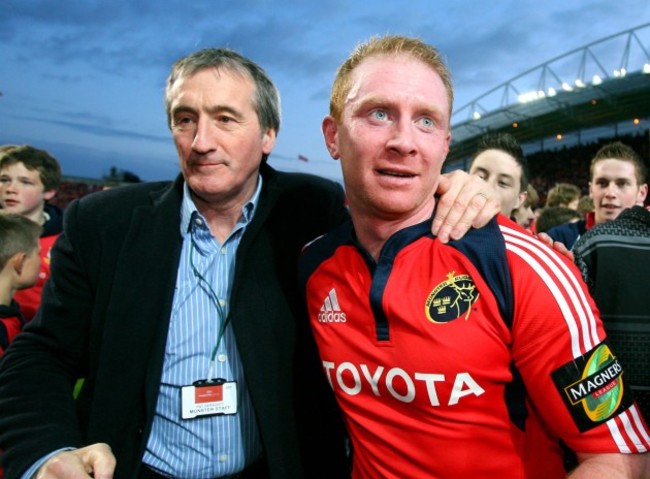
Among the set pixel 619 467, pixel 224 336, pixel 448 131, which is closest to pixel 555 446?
pixel 619 467

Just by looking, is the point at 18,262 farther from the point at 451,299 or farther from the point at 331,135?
the point at 451,299

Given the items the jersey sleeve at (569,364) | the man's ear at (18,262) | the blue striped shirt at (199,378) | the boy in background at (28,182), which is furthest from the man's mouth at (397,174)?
the boy in background at (28,182)

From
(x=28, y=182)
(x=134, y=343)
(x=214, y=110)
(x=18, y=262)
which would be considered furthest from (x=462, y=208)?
(x=28, y=182)

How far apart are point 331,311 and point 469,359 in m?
0.49

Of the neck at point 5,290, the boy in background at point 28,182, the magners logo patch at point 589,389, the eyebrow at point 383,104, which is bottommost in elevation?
the magners logo patch at point 589,389

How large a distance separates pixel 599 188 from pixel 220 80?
3.95 meters

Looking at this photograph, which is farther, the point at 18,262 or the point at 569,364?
the point at 18,262

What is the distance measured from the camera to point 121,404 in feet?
5.55

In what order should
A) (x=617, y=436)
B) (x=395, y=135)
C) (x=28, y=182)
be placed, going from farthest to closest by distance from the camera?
1. (x=28, y=182)
2. (x=395, y=135)
3. (x=617, y=436)

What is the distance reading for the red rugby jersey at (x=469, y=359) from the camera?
1.29 m

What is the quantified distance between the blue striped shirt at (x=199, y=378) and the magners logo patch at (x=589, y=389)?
1050 millimetres

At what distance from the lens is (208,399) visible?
175 cm

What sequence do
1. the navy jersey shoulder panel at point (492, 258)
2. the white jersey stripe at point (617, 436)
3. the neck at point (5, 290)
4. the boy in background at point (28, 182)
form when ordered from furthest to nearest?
the boy in background at point (28, 182) < the neck at point (5, 290) < the navy jersey shoulder panel at point (492, 258) < the white jersey stripe at point (617, 436)

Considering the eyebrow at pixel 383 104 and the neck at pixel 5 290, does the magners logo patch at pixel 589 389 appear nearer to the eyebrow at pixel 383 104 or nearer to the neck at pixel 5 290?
the eyebrow at pixel 383 104
